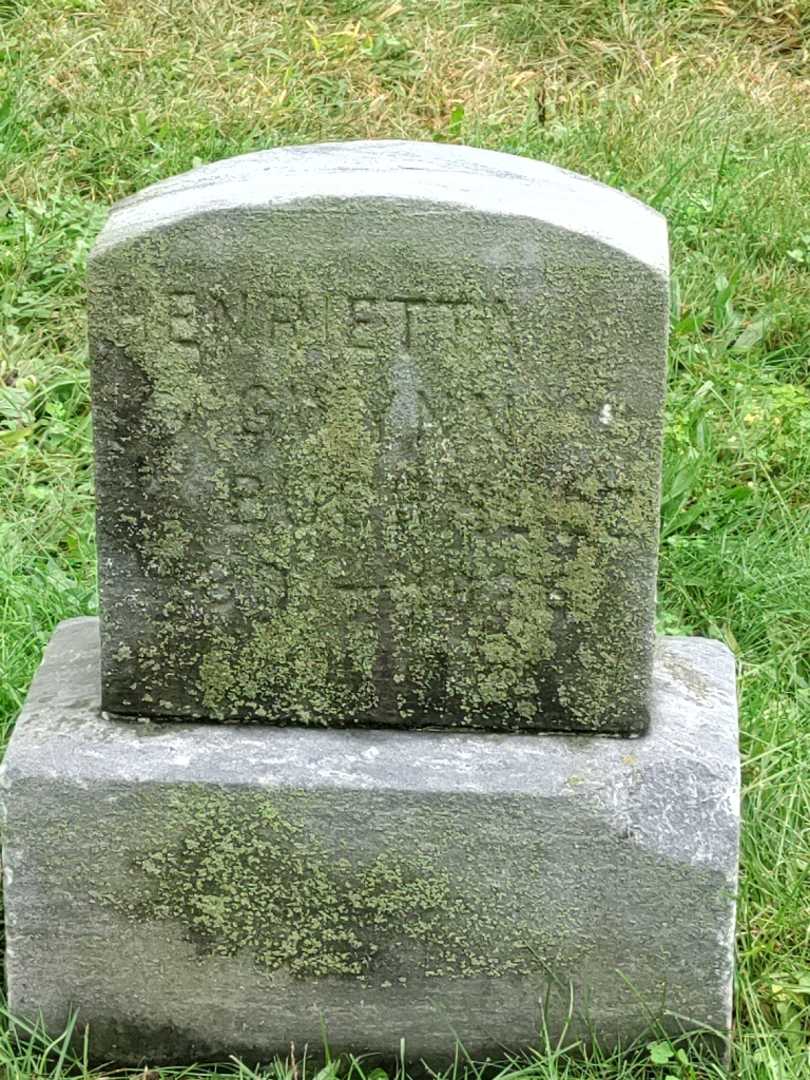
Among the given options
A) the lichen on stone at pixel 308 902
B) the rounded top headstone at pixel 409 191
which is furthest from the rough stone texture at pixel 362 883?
the rounded top headstone at pixel 409 191

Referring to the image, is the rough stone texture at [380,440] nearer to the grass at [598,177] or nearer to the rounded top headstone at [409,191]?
the rounded top headstone at [409,191]

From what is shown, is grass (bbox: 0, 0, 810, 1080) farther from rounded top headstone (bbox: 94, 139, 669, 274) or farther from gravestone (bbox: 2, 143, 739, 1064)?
rounded top headstone (bbox: 94, 139, 669, 274)

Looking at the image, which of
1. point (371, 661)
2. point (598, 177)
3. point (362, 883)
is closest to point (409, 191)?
point (371, 661)

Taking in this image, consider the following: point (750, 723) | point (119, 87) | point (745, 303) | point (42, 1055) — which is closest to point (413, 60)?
point (119, 87)

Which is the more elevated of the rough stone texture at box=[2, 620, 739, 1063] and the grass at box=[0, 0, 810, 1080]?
the grass at box=[0, 0, 810, 1080]

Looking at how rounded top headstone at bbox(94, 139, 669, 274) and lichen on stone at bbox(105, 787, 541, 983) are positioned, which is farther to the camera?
lichen on stone at bbox(105, 787, 541, 983)

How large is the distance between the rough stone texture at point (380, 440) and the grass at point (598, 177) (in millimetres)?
577

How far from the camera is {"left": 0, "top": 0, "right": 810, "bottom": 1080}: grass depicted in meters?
2.95

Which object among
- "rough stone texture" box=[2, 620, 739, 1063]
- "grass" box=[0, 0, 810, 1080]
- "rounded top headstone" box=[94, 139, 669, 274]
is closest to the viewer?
"rounded top headstone" box=[94, 139, 669, 274]

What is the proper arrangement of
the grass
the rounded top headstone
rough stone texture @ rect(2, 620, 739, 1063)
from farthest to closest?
the grass
rough stone texture @ rect(2, 620, 739, 1063)
the rounded top headstone

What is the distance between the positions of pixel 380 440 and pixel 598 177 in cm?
298

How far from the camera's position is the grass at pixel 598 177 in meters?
2.95

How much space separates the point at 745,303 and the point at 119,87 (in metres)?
2.16

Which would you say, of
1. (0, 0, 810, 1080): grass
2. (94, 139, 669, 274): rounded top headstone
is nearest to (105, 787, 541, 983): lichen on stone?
(0, 0, 810, 1080): grass
